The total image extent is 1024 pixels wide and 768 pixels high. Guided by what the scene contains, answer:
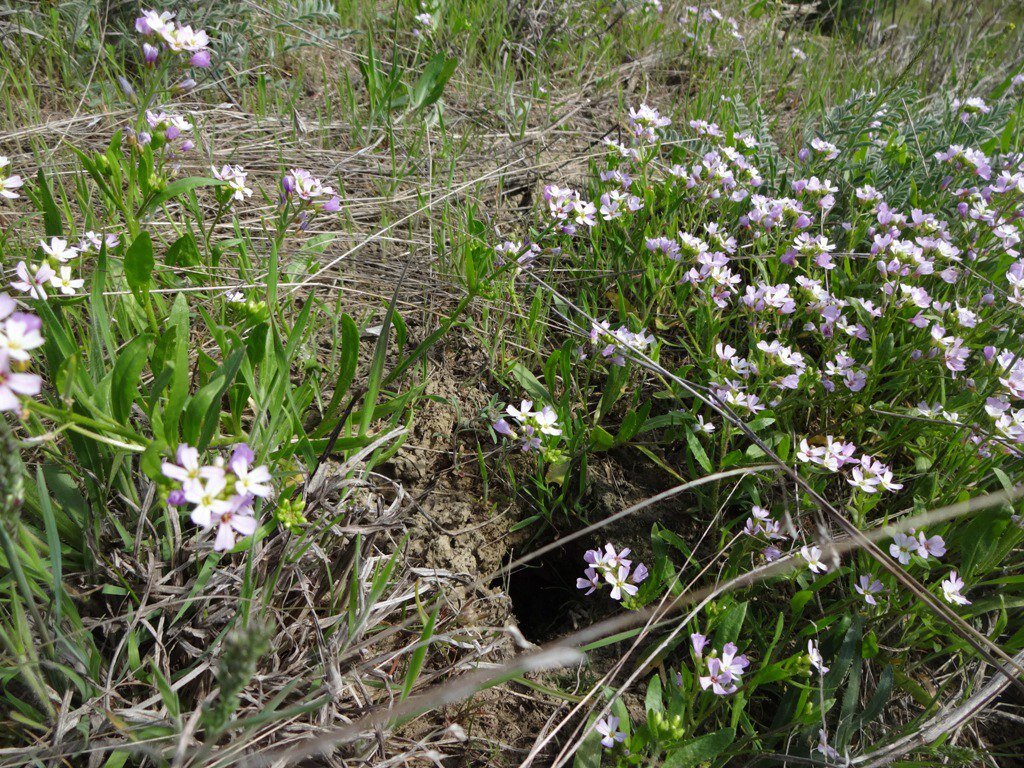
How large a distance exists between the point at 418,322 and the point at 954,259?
5.79 ft

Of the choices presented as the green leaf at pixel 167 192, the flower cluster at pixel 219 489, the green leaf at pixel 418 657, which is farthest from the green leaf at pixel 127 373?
the green leaf at pixel 418 657

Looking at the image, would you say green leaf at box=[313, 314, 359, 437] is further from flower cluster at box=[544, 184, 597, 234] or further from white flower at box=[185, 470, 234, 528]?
flower cluster at box=[544, 184, 597, 234]

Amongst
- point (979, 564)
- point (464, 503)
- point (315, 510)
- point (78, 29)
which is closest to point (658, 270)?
point (464, 503)

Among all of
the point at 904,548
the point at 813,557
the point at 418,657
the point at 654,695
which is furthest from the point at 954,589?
the point at 418,657

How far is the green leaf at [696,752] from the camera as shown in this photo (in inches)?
60.1

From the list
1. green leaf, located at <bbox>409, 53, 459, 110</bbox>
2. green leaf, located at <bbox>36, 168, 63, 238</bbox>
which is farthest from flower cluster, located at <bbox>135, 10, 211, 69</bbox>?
green leaf, located at <bbox>409, 53, 459, 110</bbox>

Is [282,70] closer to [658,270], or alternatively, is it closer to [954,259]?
[658,270]

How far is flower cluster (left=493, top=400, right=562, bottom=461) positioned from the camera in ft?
6.30

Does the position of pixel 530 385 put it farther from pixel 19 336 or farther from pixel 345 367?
pixel 19 336

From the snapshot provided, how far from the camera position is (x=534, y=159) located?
10.3 ft

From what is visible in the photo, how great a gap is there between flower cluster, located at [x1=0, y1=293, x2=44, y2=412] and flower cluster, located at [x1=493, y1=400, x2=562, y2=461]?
3.80ft

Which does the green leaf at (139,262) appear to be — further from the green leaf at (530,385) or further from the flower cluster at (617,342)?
the flower cluster at (617,342)

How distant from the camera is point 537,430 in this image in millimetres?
1973

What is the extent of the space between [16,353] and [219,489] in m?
0.34
